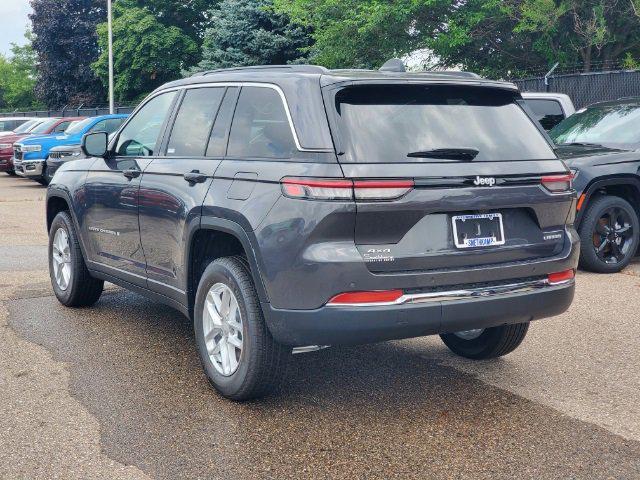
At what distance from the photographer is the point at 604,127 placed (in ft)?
31.7

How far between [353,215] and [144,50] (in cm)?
4734

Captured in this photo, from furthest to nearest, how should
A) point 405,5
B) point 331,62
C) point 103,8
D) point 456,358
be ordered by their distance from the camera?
1. point 103,8
2. point 331,62
3. point 405,5
4. point 456,358

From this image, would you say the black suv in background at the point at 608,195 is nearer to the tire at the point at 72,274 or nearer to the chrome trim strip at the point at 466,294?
the chrome trim strip at the point at 466,294

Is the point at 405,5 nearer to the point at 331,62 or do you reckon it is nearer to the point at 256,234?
the point at 331,62

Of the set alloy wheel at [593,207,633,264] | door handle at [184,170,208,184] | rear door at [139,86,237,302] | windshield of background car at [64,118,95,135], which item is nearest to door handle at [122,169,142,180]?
rear door at [139,86,237,302]

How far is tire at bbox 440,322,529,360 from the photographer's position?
17.0 feet

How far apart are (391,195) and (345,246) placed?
1.08 ft

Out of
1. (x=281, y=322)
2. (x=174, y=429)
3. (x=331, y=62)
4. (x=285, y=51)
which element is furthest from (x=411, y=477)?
(x=285, y=51)

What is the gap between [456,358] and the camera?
18.0 feet

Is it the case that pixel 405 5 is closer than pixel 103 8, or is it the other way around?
pixel 405 5

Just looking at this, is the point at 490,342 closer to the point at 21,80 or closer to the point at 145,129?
the point at 145,129

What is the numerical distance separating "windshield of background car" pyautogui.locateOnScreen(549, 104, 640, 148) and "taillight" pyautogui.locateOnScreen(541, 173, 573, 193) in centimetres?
489

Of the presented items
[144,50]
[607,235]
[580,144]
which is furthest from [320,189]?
[144,50]

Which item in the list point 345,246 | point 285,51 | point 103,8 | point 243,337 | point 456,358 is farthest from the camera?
point 103,8
